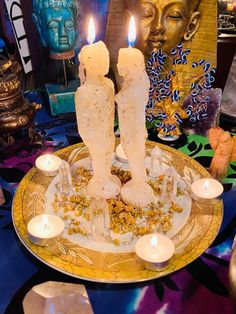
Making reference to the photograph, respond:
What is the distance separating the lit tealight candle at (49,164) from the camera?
136cm

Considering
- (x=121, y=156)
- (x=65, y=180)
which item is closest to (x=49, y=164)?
(x=65, y=180)

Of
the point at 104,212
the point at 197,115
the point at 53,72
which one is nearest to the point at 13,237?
the point at 104,212

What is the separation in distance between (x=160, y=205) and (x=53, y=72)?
1252 millimetres

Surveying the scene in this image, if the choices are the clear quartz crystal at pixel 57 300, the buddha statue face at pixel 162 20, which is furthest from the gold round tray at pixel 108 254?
the buddha statue face at pixel 162 20

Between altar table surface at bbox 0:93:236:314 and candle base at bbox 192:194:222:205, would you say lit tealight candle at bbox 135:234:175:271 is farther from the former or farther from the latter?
candle base at bbox 192:194:222:205

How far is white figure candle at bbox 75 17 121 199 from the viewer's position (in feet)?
3.22

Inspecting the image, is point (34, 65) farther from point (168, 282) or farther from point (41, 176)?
point (168, 282)

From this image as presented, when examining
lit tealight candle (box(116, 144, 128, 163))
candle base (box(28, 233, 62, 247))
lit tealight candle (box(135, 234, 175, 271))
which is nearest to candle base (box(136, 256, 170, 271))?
lit tealight candle (box(135, 234, 175, 271))

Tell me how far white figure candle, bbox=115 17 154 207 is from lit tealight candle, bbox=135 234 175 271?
0.58 feet

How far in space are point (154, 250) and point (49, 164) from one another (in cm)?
56

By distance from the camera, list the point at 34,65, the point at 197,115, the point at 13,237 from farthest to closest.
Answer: the point at 34,65 < the point at 197,115 < the point at 13,237

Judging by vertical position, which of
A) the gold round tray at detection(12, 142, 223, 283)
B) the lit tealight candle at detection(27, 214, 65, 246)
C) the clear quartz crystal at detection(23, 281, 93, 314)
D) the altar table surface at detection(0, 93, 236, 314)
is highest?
the clear quartz crystal at detection(23, 281, 93, 314)

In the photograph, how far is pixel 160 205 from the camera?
1222 mm

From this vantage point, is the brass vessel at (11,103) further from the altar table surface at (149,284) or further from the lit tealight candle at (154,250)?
the lit tealight candle at (154,250)
